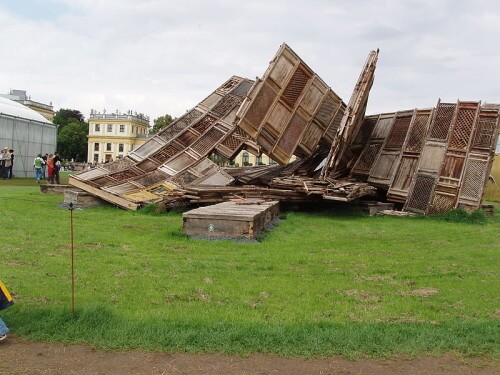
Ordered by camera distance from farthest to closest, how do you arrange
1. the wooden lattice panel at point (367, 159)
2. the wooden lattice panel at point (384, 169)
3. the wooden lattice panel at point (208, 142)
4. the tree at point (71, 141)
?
the tree at point (71, 141), the wooden lattice panel at point (367, 159), the wooden lattice panel at point (208, 142), the wooden lattice panel at point (384, 169)

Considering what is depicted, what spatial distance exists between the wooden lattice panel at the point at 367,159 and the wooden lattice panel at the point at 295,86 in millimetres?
4084

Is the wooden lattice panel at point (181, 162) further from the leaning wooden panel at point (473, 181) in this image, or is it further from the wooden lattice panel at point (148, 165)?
the leaning wooden panel at point (473, 181)

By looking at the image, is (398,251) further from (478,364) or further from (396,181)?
(396,181)

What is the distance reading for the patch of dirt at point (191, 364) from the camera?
4.80 m

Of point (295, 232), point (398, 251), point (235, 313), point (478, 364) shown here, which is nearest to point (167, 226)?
point (295, 232)

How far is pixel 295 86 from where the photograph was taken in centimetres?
1853

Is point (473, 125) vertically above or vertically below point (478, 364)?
above

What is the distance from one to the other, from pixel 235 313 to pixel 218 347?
3.25 ft

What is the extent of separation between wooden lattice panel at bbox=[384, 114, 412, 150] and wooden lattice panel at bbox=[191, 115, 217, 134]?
711 cm

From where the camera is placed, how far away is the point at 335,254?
10172 mm

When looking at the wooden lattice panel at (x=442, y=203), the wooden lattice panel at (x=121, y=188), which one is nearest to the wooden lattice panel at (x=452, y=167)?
the wooden lattice panel at (x=442, y=203)

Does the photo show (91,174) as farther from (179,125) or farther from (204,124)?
(204,124)

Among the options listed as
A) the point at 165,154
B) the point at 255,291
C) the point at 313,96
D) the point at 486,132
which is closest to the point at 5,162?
the point at 165,154

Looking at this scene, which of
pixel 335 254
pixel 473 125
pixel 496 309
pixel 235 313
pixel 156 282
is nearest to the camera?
pixel 235 313
